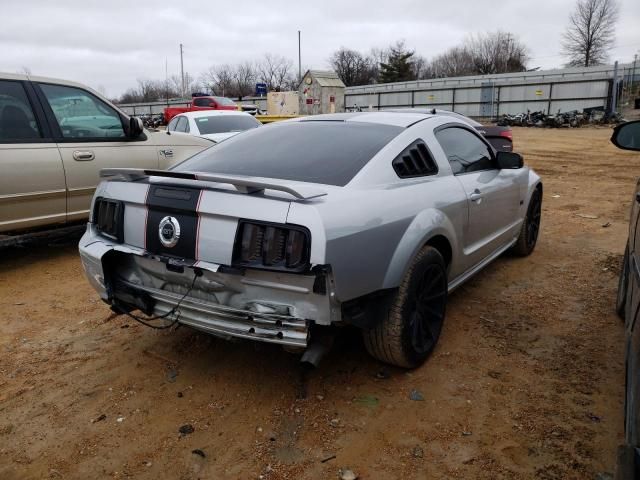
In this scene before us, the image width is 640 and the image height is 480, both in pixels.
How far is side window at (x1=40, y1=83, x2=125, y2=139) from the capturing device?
5184 mm

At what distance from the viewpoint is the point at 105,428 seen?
2.62 m

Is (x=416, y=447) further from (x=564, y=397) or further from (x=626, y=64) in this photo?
(x=626, y=64)

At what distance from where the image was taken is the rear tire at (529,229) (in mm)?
5107

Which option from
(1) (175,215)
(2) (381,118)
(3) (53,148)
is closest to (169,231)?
(1) (175,215)

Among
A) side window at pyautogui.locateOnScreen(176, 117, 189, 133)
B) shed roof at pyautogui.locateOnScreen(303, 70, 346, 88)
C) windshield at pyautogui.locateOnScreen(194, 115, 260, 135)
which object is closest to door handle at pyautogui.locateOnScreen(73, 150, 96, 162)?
windshield at pyautogui.locateOnScreen(194, 115, 260, 135)

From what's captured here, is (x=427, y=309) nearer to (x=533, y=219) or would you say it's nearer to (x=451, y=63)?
(x=533, y=219)

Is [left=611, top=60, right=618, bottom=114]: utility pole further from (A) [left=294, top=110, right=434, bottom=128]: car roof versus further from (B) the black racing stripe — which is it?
(B) the black racing stripe

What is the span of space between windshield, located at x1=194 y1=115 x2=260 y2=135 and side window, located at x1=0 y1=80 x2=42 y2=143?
5188mm

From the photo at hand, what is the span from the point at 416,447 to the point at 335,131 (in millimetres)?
2031

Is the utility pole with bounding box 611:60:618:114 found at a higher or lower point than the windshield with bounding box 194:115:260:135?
higher

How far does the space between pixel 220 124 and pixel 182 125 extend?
3.00 ft

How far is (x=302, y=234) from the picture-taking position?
2344 mm

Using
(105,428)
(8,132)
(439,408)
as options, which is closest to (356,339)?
(439,408)

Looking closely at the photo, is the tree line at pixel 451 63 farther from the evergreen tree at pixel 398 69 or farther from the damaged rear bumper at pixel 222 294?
the damaged rear bumper at pixel 222 294
